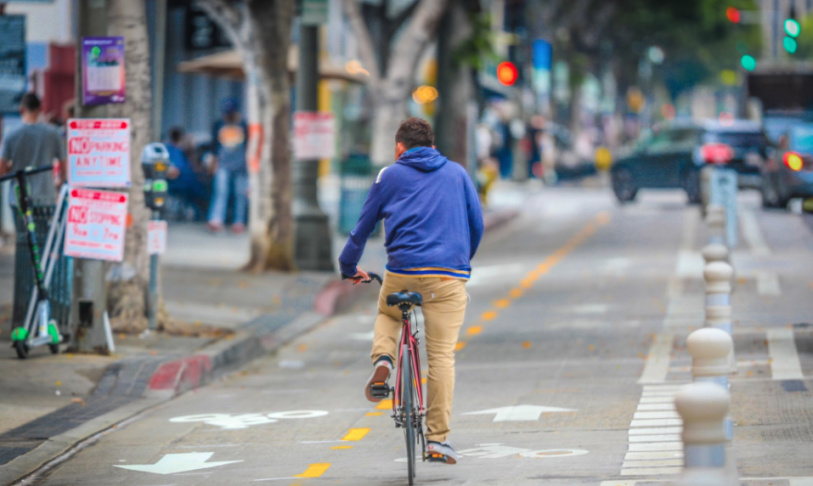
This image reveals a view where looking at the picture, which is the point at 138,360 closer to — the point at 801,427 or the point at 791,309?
the point at 801,427

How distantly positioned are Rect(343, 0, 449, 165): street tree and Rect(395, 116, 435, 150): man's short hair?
1640 centimetres

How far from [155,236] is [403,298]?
5869 mm

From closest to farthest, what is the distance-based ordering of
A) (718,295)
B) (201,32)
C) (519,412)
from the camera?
1. (519,412)
2. (718,295)
3. (201,32)

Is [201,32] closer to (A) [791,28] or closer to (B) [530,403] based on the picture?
(A) [791,28]

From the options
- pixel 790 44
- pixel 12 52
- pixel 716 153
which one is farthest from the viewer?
pixel 790 44

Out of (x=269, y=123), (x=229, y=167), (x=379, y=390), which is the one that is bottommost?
(x=229, y=167)

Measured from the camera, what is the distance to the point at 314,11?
18.7m

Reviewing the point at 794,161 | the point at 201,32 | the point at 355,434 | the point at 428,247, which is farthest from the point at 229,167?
the point at 428,247

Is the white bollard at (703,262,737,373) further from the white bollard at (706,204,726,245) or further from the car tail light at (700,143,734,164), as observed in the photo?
the car tail light at (700,143,734,164)

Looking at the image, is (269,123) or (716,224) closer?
(716,224)

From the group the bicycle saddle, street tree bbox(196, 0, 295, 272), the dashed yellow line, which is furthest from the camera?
street tree bbox(196, 0, 295, 272)

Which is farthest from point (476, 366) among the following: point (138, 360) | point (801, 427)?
point (801, 427)

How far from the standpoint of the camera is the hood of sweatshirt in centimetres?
782

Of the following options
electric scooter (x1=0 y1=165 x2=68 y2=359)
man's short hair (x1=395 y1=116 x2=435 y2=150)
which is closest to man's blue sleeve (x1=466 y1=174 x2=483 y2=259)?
man's short hair (x1=395 y1=116 x2=435 y2=150)
